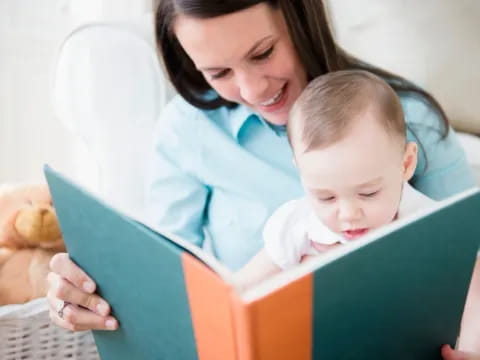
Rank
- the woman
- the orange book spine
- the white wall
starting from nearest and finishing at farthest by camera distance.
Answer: the orange book spine, the woman, the white wall

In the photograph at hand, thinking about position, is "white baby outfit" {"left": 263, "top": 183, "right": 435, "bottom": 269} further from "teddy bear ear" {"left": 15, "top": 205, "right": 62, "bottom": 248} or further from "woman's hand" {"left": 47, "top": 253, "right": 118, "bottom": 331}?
"teddy bear ear" {"left": 15, "top": 205, "right": 62, "bottom": 248}

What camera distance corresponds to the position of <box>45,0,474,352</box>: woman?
77 cm

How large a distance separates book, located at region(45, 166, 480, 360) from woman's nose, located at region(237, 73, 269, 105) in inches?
12.3

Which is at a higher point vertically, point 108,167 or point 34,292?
point 108,167

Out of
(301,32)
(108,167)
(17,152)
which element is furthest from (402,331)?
(17,152)

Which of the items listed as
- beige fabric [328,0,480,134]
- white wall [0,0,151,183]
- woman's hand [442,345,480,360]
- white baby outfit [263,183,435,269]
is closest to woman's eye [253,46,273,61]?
white baby outfit [263,183,435,269]

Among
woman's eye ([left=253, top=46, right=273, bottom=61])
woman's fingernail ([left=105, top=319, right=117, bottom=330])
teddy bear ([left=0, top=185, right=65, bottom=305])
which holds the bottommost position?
teddy bear ([left=0, top=185, right=65, bottom=305])

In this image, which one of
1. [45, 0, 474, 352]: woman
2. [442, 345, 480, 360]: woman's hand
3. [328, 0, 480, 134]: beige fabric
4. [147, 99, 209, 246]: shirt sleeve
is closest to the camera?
[442, 345, 480, 360]: woman's hand

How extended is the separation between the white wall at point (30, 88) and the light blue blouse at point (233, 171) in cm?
60

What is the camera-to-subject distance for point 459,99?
4.48 ft

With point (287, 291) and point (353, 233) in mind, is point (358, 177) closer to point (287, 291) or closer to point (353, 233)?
point (353, 233)

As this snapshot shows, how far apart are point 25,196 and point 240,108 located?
1.82 ft

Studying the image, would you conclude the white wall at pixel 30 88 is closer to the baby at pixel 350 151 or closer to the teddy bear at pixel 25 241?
the teddy bear at pixel 25 241

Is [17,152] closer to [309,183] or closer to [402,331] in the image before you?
[309,183]
